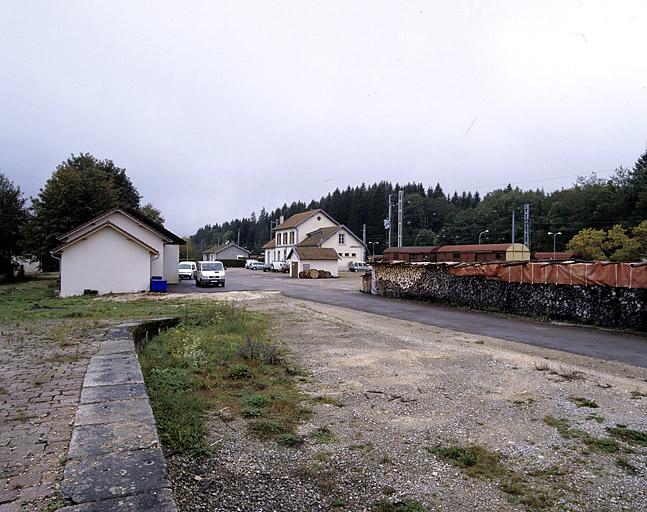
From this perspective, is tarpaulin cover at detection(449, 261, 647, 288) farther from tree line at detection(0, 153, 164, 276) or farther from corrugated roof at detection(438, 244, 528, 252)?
corrugated roof at detection(438, 244, 528, 252)

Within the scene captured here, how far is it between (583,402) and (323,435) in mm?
3477

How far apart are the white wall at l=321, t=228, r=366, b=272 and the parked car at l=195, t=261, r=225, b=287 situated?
31.2 metres

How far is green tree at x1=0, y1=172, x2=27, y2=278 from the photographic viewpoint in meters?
39.6

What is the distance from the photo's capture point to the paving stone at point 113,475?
2.82 metres

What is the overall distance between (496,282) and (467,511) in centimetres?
1594

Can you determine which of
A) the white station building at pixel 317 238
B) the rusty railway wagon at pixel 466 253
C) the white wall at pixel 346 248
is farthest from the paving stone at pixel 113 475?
the white wall at pixel 346 248

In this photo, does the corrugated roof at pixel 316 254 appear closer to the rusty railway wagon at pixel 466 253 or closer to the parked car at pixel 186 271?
the rusty railway wagon at pixel 466 253

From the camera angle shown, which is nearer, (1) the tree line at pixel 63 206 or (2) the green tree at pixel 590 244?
(1) the tree line at pixel 63 206

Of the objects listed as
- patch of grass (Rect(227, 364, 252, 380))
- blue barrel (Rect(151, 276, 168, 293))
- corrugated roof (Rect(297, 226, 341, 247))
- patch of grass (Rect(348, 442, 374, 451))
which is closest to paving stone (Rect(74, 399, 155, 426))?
patch of grass (Rect(348, 442, 374, 451))

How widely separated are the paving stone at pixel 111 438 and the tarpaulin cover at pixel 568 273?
44.8 feet

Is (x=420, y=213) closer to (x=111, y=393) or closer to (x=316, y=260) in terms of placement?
(x=316, y=260)

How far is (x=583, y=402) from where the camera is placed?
5.86 metres

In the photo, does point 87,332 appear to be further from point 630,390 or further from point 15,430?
point 630,390

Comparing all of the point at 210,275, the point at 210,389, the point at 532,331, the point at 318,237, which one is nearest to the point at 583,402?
the point at 210,389
